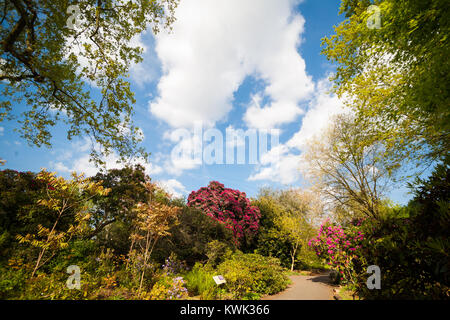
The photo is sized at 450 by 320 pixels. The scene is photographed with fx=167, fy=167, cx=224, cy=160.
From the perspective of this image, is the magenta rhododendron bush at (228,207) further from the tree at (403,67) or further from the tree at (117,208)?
the tree at (403,67)

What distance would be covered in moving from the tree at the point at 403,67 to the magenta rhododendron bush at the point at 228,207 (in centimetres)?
872

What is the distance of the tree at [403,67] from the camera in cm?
335

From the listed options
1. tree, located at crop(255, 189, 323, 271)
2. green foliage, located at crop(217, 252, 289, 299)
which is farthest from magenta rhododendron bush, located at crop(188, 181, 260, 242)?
green foliage, located at crop(217, 252, 289, 299)

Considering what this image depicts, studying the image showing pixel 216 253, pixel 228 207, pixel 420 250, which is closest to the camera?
pixel 420 250

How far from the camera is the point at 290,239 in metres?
13.5

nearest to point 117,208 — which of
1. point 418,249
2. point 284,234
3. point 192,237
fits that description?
point 192,237

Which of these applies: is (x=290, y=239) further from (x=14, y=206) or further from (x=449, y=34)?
(x=14, y=206)

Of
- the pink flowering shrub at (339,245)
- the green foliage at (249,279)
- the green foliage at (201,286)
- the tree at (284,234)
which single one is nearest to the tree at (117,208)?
the green foliage at (201,286)

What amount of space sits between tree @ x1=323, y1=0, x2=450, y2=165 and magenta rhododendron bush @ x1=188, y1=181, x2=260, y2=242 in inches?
343

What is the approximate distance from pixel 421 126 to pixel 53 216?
1462 centimetres

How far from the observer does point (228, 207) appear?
12.0 meters

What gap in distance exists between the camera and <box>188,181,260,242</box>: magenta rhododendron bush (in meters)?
11.0

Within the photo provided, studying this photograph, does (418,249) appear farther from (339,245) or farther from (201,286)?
(339,245)

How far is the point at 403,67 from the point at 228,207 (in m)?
10.6
